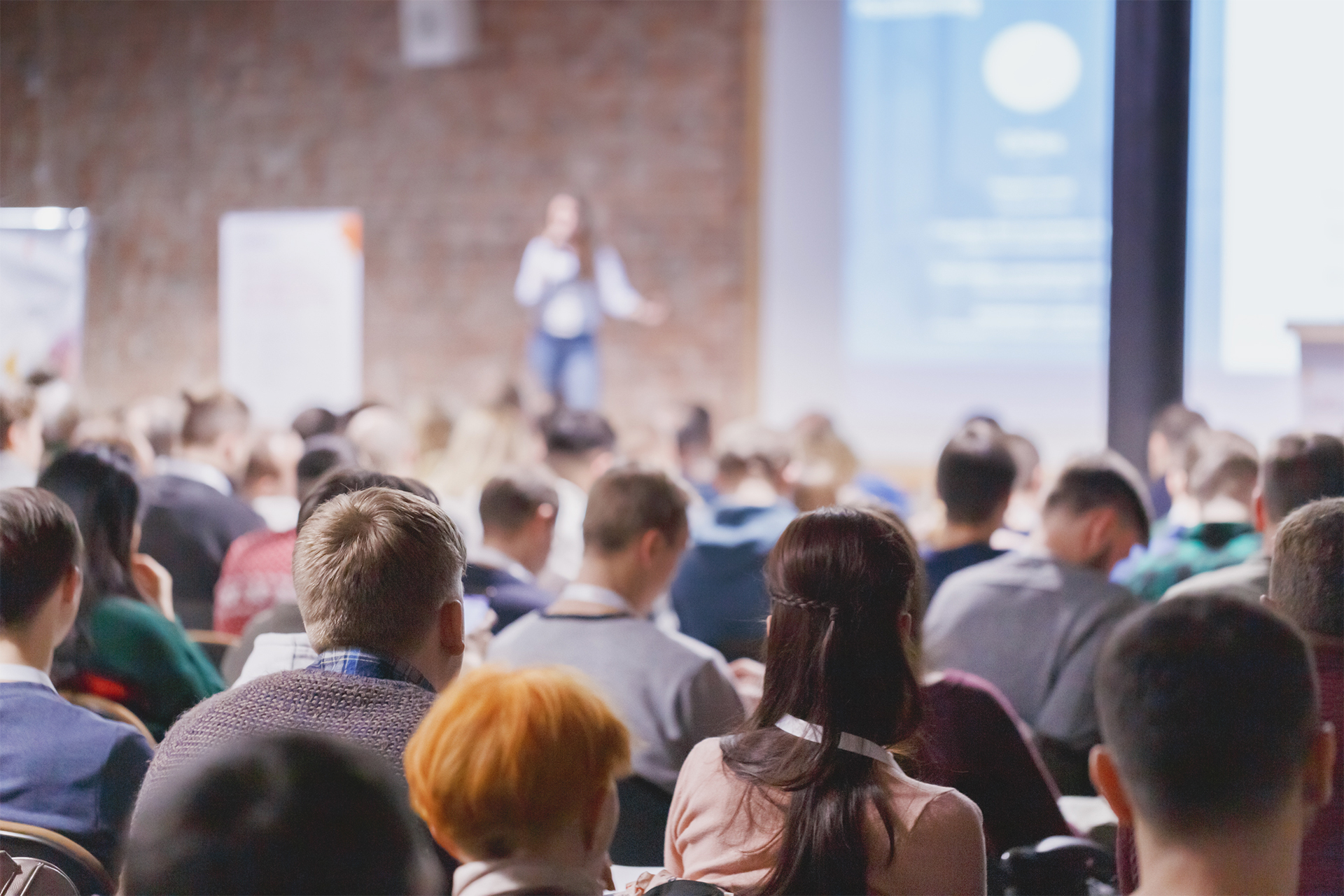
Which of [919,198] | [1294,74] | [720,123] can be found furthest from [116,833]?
[720,123]

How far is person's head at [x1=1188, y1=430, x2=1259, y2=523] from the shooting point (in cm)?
300

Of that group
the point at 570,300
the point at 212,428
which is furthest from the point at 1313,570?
the point at 570,300

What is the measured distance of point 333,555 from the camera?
1512 mm

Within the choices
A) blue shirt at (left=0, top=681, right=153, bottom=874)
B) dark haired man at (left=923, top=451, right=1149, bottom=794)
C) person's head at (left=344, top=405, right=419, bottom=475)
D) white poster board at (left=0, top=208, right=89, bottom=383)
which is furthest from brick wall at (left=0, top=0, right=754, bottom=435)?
blue shirt at (left=0, top=681, right=153, bottom=874)

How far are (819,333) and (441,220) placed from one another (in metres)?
2.57

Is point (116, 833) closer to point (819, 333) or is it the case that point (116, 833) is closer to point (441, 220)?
point (819, 333)

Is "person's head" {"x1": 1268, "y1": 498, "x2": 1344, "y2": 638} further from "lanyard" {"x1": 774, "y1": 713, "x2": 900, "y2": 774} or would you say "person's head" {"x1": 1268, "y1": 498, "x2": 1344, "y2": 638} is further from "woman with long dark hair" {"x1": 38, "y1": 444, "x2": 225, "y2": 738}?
"woman with long dark hair" {"x1": 38, "y1": 444, "x2": 225, "y2": 738}

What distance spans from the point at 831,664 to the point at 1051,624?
119 cm

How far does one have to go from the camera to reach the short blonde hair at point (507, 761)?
101 centimetres

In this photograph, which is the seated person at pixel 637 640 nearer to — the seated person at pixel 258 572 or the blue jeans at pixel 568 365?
the seated person at pixel 258 572

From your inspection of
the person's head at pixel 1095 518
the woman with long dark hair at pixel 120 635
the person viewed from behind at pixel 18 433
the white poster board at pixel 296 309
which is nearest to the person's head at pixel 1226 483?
the person's head at pixel 1095 518

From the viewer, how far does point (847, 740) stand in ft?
4.46

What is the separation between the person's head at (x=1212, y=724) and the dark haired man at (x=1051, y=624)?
4.15 ft

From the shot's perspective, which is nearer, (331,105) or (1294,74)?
(1294,74)
